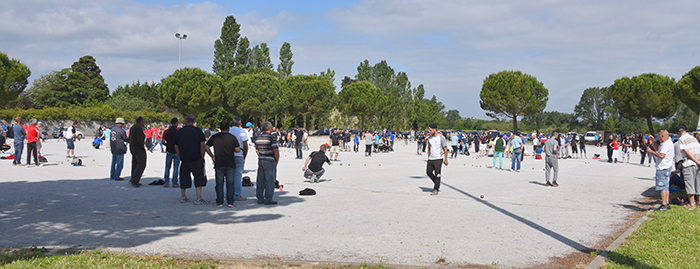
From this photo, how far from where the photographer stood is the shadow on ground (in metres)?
5.73

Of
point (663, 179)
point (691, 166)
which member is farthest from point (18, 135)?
point (691, 166)

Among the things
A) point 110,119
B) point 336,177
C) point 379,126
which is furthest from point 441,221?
point 379,126

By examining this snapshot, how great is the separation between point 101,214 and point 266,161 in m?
2.77

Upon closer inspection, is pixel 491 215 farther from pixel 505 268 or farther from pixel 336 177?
pixel 336 177

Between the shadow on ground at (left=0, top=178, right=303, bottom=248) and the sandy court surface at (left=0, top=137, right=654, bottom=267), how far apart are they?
16mm

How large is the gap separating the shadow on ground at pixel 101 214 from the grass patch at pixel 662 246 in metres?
4.85

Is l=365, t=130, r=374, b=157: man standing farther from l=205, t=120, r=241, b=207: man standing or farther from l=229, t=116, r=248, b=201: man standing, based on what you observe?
l=205, t=120, r=241, b=207: man standing

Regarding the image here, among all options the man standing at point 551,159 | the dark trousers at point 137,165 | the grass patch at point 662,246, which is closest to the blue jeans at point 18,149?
the dark trousers at point 137,165

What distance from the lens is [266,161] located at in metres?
8.59

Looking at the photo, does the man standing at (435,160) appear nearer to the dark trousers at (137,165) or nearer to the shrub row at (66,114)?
the dark trousers at (137,165)

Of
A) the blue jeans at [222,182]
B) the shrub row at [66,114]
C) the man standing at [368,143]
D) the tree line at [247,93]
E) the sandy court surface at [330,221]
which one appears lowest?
the sandy court surface at [330,221]

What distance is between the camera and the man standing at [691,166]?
8.94m

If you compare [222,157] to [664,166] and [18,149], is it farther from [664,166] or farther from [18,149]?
[18,149]

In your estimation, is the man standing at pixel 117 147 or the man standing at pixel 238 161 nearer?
the man standing at pixel 238 161
